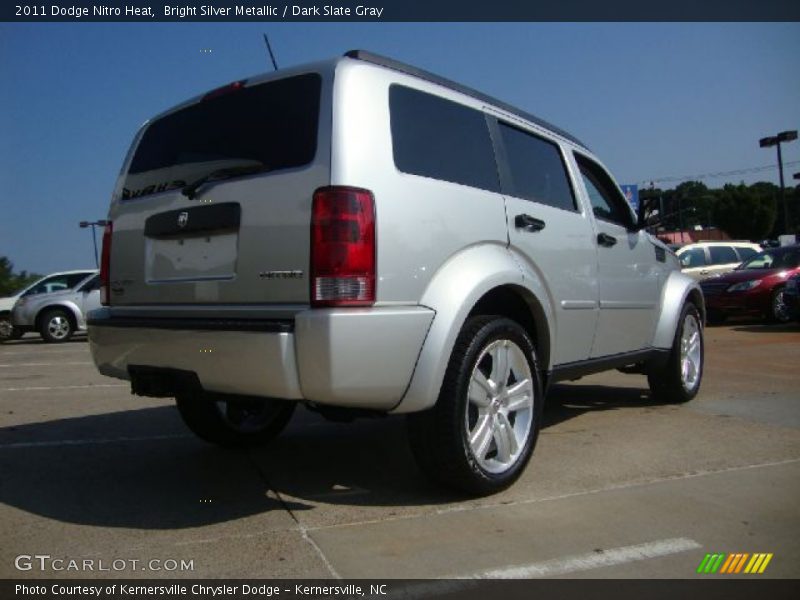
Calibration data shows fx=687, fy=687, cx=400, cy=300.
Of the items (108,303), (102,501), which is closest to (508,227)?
(108,303)

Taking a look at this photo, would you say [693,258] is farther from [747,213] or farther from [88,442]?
[747,213]

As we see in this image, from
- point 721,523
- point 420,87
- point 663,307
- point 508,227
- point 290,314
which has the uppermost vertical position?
point 420,87

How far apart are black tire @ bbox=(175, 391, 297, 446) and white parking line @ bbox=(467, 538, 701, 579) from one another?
6.13 feet

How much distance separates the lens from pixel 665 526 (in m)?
2.88

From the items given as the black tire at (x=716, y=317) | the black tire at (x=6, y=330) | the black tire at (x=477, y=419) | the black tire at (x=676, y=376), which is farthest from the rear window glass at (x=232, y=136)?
the black tire at (x=6, y=330)

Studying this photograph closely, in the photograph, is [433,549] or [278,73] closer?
[433,549]

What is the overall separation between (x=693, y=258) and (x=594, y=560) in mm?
15456

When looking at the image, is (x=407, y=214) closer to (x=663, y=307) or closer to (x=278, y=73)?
(x=278, y=73)

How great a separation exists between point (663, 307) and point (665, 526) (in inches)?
104

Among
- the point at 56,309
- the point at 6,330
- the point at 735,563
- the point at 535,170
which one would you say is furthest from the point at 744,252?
the point at 6,330

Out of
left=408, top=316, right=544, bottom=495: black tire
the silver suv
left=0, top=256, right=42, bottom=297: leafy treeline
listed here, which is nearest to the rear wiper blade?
the silver suv

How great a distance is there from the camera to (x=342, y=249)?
268cm

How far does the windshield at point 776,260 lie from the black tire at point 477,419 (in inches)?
470

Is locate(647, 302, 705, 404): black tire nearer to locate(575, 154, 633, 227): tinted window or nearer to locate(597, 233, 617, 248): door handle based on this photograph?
locate(575, 154, 633, 227): tinted window
